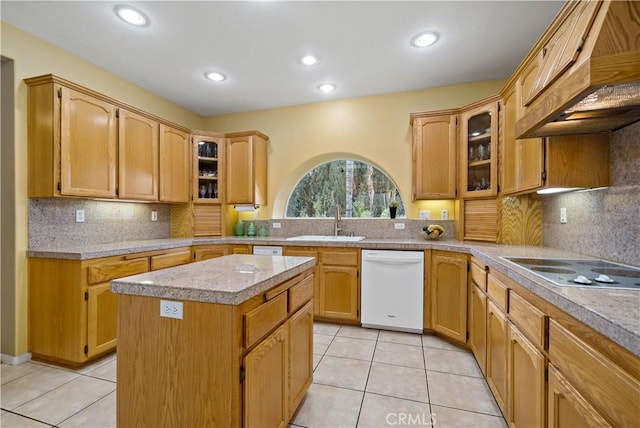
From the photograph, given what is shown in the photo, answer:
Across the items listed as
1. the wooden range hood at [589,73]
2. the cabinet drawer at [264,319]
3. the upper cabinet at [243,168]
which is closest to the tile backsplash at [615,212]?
the wooden range hood at [589,73]

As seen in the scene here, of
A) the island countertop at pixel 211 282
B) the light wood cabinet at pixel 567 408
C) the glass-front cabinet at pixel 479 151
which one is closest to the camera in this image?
the light wood cabinet at pixel 567 408

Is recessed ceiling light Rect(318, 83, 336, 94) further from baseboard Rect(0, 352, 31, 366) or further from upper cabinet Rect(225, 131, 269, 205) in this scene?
baseboard Rect(0, 352, 31, 366)

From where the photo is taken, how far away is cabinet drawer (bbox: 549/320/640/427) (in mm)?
712

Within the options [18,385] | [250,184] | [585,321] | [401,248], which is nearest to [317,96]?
[250,184]

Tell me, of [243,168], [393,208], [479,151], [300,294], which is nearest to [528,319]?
[300,294]

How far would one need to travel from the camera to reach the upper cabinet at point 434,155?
119 inches

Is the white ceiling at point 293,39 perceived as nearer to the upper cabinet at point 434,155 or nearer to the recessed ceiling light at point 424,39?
the recessed ceiling light at point 424,39

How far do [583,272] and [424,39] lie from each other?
6.81 feet

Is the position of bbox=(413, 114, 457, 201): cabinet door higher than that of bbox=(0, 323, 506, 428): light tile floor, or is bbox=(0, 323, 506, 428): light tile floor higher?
bbox=(413, 114, 457, 201): cabinet door

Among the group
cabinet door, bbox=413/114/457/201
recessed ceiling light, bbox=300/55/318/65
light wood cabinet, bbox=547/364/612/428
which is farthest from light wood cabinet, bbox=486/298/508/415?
recessed ceiling light, bbox=300/55/318/65

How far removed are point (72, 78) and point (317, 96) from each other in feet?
8.15

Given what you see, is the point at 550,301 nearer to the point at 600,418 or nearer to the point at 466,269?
the point at 600,418

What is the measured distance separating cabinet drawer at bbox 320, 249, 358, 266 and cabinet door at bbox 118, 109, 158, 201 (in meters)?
2.00

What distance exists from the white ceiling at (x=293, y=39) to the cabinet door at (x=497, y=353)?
2126 millimetres
